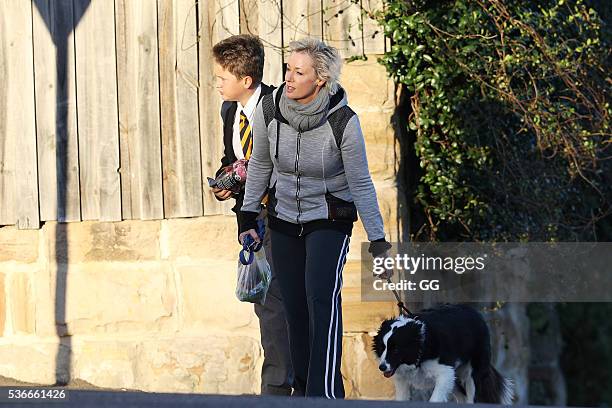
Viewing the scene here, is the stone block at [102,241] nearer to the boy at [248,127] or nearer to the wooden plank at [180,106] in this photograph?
the wooden plank at [180,106]

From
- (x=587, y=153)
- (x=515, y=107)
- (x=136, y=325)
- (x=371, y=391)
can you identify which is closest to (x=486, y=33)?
(x=515, y=107)

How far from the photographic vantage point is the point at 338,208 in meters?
6.67

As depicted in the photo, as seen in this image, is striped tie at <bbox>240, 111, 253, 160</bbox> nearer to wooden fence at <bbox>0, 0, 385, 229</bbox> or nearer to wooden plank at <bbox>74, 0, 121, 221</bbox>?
wooden fence at <bbox>0, 0, 385, 229</bbox>

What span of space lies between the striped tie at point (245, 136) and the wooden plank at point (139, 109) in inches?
58.4

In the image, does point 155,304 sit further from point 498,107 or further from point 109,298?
point 498,107

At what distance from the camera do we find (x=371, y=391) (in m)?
8.23

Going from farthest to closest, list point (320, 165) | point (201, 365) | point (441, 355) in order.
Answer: point (201, 365)
point (441, 355)
point (320, 165)

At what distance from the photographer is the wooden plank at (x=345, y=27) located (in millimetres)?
8328

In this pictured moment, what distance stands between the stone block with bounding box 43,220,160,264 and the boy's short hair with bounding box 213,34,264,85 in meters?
1.74

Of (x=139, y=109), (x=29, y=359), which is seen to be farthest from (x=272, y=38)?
(x=29, y=359)

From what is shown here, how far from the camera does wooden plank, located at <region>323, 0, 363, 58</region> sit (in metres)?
8.33

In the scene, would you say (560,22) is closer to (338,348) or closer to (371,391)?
(371,391)

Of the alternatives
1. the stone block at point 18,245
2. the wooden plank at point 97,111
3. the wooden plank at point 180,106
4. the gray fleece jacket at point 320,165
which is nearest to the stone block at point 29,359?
the stone block at point 18,245

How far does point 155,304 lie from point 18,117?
1.62 meters
